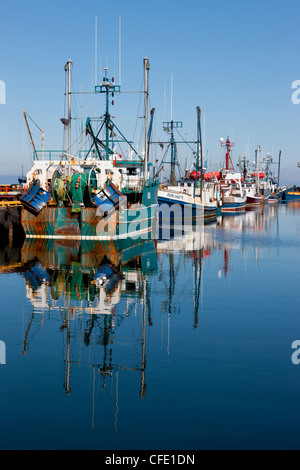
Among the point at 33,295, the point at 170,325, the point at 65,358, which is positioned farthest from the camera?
the point at 33,295

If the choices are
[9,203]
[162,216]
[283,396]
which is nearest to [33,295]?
[283,396]

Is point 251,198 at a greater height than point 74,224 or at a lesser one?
lesser

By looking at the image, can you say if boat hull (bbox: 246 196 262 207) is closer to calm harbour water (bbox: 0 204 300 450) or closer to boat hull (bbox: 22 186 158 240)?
boat hull (bbox: 22 186 158 240)

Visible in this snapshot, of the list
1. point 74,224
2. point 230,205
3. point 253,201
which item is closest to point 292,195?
point 253,201

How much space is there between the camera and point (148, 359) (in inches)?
483

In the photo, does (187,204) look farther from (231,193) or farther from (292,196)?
(292,196)

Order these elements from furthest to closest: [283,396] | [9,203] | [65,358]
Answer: [9,203], [65,358], [283,396]

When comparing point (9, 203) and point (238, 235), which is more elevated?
point (9, 203)

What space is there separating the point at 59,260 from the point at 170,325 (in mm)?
13689

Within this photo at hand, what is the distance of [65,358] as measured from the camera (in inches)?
Result: 482

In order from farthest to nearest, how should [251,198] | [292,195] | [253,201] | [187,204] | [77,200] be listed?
[292,195]
[253,201]
[251,198]
[187,204]
[77,200]


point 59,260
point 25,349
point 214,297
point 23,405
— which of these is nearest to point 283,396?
point 23,405

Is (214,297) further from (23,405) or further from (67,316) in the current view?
(23,405)

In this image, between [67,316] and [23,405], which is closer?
[23,405]
